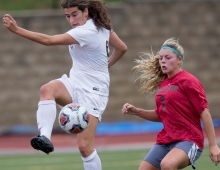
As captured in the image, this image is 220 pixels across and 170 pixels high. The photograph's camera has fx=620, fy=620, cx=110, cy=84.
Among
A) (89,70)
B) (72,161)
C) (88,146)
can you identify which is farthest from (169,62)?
(72,161)

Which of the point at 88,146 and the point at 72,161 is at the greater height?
the point at 88,146

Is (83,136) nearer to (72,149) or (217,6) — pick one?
(72,149)

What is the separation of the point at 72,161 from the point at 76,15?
16.3 feet

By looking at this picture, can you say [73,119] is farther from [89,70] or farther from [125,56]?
[125,56]

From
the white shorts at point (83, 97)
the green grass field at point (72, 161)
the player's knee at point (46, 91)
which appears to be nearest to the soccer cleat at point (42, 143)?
the player's knee at point (46, 91)

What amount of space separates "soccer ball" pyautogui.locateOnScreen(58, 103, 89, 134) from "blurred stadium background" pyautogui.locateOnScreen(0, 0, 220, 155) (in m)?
9.44

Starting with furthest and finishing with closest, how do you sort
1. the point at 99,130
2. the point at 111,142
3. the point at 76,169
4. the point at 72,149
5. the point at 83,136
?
the point at 99,130 → the point at 111,142 → the point at 72,149 → the point at 76,169 → the point at 83,136

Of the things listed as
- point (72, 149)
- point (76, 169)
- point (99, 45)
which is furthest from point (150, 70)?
point (72, 149)

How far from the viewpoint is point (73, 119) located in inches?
266

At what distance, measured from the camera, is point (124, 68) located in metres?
16.9

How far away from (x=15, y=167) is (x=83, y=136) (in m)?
4.17

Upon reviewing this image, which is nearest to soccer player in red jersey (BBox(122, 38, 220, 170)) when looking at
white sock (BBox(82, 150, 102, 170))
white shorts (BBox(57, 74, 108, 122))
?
white shorts (BBox(57, 74, 108, 122))

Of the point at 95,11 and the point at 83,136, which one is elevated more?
the point at 95,11

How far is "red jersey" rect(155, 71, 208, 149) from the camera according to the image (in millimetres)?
6625
